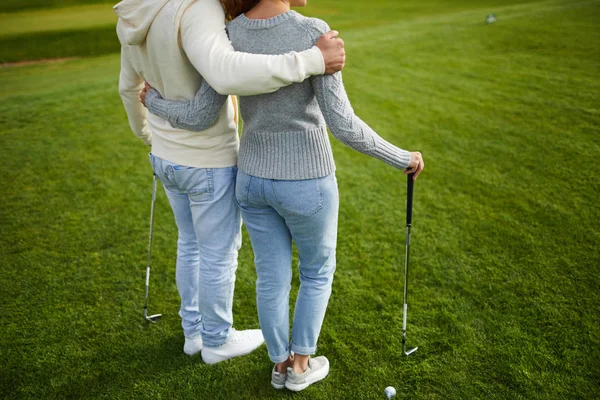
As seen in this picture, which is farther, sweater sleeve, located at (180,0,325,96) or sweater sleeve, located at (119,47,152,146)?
sweater sleeve, located at (119,47,152,146)

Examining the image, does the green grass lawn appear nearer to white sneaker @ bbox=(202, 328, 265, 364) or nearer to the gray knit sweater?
white sneaker @ bbox=(202, 328, 265, 364)

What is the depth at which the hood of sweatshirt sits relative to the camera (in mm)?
1762

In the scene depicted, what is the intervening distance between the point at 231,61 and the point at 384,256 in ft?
6.51

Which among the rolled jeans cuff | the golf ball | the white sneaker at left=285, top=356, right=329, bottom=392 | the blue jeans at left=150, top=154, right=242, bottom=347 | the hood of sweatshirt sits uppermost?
the hood of sweatshirt

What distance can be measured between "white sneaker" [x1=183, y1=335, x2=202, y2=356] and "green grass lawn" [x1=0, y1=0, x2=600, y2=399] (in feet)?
0.13

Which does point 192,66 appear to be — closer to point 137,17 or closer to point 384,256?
point 137,17

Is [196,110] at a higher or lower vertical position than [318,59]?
lower

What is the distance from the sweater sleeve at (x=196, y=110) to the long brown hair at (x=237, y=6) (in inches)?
10.2

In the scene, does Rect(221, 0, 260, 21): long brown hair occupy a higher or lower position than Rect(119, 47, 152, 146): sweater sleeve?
higher

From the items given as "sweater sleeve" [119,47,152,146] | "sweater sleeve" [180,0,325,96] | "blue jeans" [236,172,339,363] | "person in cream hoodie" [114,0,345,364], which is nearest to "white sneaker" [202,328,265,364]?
"person in cream hoodie" [114,0,345,364]

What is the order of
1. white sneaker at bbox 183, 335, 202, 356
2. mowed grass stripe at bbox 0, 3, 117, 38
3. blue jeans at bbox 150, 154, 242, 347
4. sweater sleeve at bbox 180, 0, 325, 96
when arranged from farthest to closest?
1. mowed grass stripe at bbox 0, 3, 117, 38
2. white sneaker at bbox 183, 335, 202, 356
3. blue jeans at bbox 150, 154, 242, 347
4. sweater sleeve at bbox 180, 0, 325, 96

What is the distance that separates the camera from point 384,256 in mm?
3275

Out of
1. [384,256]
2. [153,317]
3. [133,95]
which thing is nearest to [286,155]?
[133,95]

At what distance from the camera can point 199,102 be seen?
1.87 m
